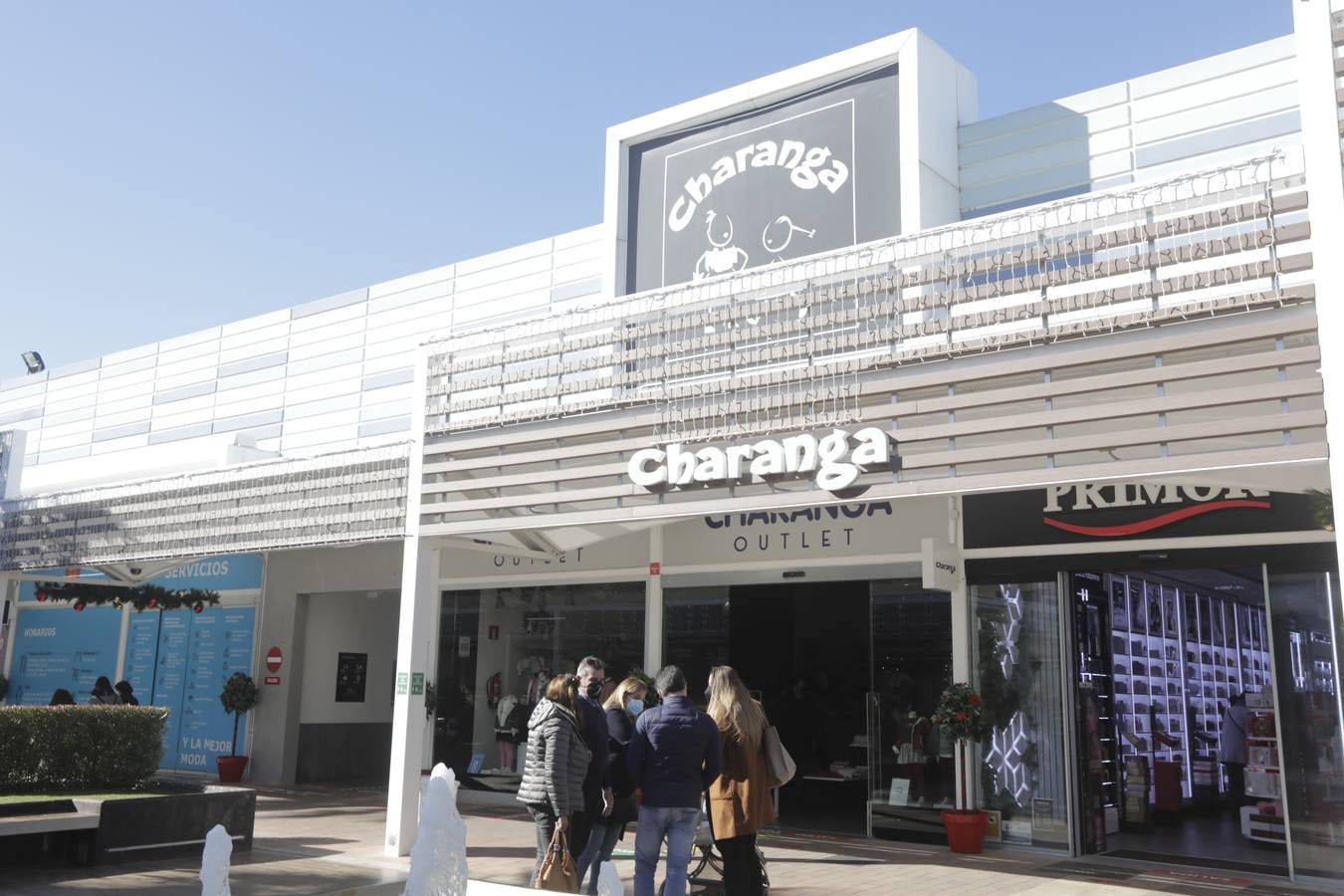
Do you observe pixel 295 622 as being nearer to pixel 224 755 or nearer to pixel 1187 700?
pixel 224 755

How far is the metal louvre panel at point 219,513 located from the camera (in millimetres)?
11008

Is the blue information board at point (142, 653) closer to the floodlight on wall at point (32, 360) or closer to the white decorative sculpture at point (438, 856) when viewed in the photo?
the floodlight on wall at point (32, 360)

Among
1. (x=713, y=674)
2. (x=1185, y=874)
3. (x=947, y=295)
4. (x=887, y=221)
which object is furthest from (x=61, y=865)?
(x=887, y=221)

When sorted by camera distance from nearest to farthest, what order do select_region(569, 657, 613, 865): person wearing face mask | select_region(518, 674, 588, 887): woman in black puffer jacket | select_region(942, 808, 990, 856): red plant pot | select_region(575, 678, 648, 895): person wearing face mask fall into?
select_region(518, 674, 588, 887): woman in black puffer jacket, select_region(569, 657, 613, 865): person wearing face mask, select_region(575, 678, 648, 895): person wearing face mask, select_region(942, 808, 990, 856): red plant pot

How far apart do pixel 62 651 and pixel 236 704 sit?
5182mm

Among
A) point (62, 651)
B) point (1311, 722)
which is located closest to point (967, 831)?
point (1311, 722)

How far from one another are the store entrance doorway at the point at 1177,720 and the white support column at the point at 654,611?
14.5 feet

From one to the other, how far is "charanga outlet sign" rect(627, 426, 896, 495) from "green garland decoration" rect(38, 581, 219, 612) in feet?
35.0

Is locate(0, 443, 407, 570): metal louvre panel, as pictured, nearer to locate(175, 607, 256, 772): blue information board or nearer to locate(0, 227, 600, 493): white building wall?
locate(0, 227, 600, 493): white building wall

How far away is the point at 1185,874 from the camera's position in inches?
360

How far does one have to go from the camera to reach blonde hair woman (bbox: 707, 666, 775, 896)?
6527 mm

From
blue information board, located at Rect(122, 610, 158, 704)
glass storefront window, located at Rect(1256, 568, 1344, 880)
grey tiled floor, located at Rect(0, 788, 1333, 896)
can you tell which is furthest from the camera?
blue information board, located at Rect(122, 610, 158, 704)

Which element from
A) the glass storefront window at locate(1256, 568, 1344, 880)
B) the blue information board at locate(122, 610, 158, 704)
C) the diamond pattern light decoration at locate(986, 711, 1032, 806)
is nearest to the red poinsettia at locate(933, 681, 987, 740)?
the diamond pattern light decoration at locate(986, 711, 1032, 806)

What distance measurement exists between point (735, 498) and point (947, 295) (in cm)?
201
